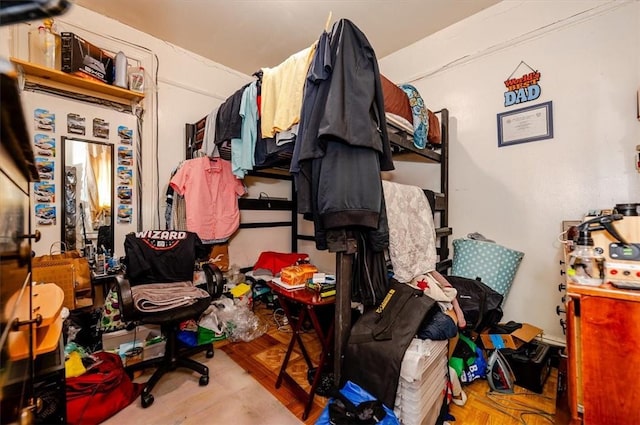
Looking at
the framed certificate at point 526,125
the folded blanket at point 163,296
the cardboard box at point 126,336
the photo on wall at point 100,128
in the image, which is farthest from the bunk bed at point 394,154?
the cardboard box at point 126,336

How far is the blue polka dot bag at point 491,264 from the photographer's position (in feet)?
6.74

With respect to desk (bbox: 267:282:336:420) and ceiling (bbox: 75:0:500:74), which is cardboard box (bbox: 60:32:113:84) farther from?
desk (bbox: 267:282:336:420)

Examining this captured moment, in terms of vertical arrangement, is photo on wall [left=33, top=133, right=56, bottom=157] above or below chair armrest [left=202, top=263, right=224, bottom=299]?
above

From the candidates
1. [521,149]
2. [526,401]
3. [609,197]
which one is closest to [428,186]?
[521,149]

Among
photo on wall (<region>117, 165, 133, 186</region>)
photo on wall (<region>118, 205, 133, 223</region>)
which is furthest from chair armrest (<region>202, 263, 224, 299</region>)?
photo on wall (<region>117, 165, 133, 186</region>)

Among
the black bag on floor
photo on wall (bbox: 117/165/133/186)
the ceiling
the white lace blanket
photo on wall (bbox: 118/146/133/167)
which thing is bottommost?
the black bag on floor

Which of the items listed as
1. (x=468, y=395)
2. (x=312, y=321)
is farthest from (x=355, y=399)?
(x=468, y=395)

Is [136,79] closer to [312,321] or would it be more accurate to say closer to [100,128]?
[100,128]

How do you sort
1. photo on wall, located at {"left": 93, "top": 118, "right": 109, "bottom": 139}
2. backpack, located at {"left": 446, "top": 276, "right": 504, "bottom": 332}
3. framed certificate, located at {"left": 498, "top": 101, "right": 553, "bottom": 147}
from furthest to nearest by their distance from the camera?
photo on wall, located at {"left": 93, "top": 118, "right": 109, "bottom": 139}, framed certificate, located at {"left": 498, "top": 101, "right": 553, "bottom": 147}, backpack, located at {"left": 446, "top": 276, "right": 504, "bottom": 332}

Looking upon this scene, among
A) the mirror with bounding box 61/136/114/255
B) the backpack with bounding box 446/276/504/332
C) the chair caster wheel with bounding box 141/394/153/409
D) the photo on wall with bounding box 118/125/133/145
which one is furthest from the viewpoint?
the photo on wall with bounding box 118/125/133/145

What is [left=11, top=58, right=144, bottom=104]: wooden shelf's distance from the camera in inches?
74.1

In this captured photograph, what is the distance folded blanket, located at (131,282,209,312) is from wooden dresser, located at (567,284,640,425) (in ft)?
6.55

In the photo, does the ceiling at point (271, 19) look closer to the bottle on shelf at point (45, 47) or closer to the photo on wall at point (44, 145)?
the bottle on shelf at point (45, 47)

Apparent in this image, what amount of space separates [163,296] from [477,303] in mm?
2080
